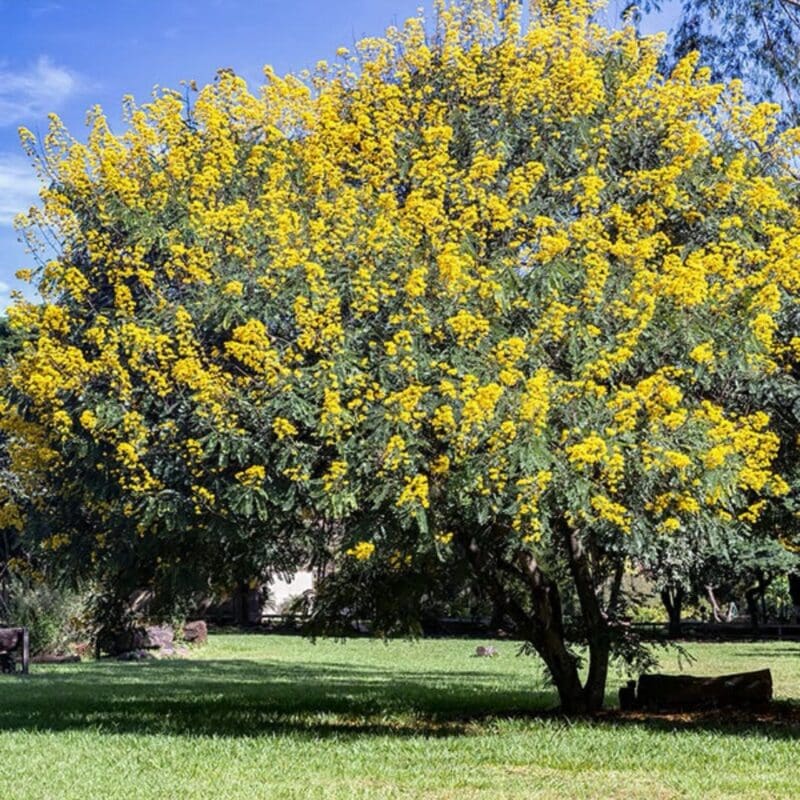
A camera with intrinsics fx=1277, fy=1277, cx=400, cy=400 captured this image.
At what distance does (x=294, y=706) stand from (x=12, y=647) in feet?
28.7

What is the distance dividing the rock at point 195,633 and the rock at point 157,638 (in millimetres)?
1559

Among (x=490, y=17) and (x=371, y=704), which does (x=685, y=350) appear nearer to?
(x=490, y=17)

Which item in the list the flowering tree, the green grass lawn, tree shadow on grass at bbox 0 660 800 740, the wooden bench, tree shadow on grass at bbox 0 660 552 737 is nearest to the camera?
the green grass lawn

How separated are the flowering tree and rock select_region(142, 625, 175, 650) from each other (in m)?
16.6

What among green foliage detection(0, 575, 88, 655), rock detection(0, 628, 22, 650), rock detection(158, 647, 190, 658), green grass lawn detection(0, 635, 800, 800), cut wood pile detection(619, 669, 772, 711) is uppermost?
green foliage detection(0, 575, 88, 655)

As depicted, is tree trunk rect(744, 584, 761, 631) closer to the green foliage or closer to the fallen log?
the green foliage

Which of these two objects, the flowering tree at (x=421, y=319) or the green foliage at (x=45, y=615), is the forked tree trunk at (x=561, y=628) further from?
the green foliage at (x=45, y=615)

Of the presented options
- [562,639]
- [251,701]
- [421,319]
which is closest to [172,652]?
[251,701]

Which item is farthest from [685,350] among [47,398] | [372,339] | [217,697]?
[217,697]

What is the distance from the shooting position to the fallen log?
46.6 ft

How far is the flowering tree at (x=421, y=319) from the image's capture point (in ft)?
34.3

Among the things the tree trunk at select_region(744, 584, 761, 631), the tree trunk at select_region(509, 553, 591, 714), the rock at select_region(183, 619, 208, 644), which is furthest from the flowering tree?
the tree trunk at select_region(744, 584, 761, 631)

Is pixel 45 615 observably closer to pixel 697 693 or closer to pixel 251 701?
pixel 251 701

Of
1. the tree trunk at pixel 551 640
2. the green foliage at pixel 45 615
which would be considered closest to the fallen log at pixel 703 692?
the tree trunk at pixel 551 640
